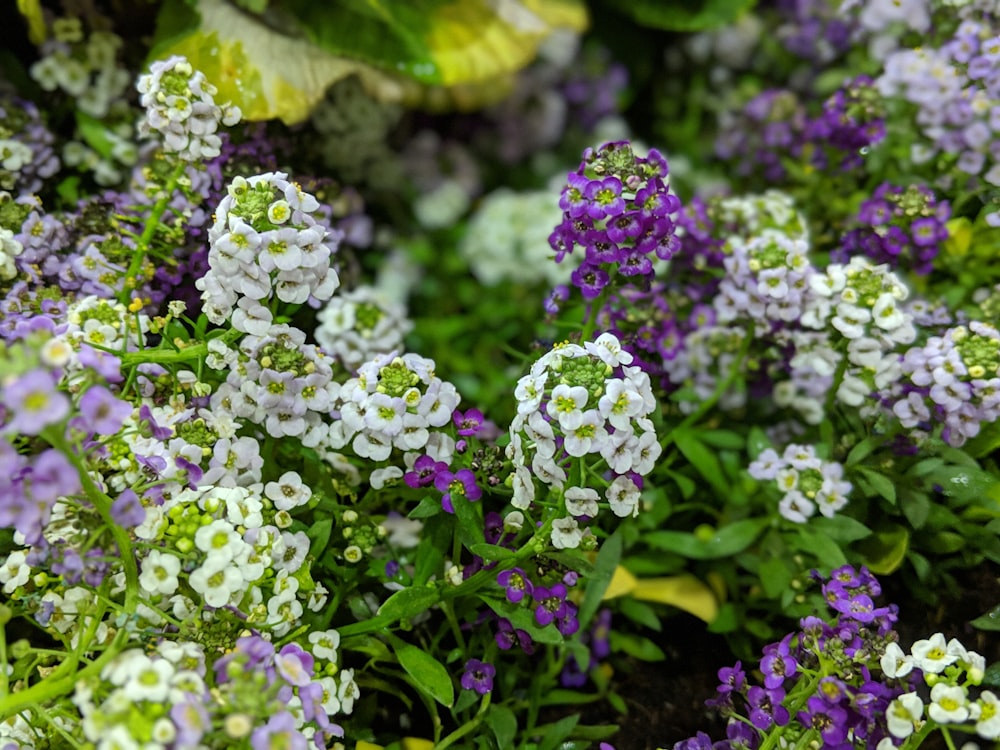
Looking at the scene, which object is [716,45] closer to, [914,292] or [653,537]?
[914,292]

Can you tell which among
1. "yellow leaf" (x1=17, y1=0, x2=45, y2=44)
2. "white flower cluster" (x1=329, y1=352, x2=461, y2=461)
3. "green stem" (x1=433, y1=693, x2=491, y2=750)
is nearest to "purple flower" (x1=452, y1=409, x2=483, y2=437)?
"white flower cluster" (x1=329, y1=352, x2=461, y2=461)

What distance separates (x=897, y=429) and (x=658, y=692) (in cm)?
86

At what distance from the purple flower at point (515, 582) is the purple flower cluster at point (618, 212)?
619 mm

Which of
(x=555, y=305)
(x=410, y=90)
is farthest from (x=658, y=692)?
(x=410, y=90)

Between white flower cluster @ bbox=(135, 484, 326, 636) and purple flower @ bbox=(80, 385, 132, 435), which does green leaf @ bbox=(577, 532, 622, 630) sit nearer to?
white flower cluster @ bbox=(135, 484, 326, 636)

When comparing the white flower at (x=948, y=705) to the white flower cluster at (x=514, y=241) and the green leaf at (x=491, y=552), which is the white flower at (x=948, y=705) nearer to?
the green leaf at (x=491, y=552)

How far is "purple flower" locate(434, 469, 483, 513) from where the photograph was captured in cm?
174

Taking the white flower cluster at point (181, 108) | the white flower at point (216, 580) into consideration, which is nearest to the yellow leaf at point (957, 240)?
the white flower cluster at point (181, 108)

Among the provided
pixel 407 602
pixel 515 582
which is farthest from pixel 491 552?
pixel 407 602

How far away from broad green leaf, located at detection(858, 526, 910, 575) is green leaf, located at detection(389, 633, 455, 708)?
3.47 feet

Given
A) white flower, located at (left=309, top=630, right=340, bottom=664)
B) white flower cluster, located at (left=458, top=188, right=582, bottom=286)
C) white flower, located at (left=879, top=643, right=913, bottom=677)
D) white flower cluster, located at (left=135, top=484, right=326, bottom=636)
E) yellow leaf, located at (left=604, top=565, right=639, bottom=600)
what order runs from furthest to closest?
white flower cluster, located at (left=458, top=188, right=582, bottom=286)
yellow leaf, located at (left=604, top=565, right=639, bottom=600)
white flower, located at (left=309, top=630, right=340, bottom=664)
white flower, located at (left=879, top=643, right=913, bottom=677)
white flower cluster, located at (left=135, top=484, right=326, bottom=636)

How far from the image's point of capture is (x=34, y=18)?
244 cm

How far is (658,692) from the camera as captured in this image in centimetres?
213

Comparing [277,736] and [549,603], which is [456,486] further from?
[277,736]
